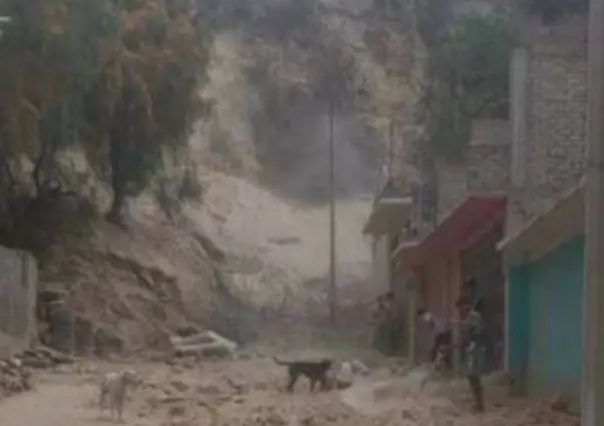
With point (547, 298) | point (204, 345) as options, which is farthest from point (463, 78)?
point (204, 345)

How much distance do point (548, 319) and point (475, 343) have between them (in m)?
0.19

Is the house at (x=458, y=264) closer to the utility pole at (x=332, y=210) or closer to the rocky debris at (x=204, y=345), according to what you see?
the utility pole at (x=332, y=210)

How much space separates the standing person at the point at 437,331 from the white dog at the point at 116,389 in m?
0.67

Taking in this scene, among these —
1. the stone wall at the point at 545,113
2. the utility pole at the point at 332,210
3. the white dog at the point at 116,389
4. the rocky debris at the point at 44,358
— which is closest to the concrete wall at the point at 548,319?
the stone wall at the point at 545,113

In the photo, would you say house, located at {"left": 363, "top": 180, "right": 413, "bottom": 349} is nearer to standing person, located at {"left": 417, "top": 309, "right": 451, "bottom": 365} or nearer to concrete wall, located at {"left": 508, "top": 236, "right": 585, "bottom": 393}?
standing person, located at {"left": 417, "top": 309, "right": 451, "bottom": 365}

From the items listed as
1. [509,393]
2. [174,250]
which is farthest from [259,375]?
[509,393]

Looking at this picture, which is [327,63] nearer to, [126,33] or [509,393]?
[126,33]

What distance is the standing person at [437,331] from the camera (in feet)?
9.66

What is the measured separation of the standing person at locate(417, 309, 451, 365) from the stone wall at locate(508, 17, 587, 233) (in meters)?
0.27

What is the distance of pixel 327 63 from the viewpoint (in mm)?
2965

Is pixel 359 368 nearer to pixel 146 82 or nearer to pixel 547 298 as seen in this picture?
pixel 547 298

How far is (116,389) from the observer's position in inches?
112

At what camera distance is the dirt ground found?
2.84 m

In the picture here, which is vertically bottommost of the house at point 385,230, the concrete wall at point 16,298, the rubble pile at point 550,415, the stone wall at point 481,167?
the rubble pile at point 550,415
